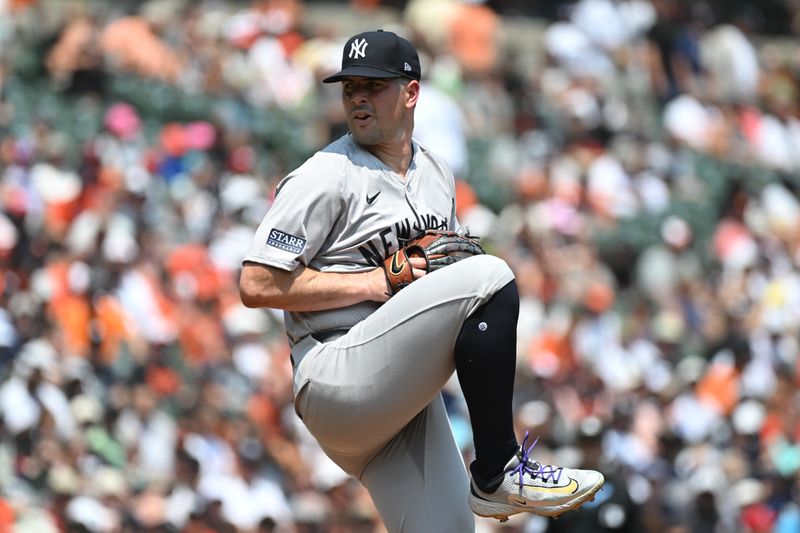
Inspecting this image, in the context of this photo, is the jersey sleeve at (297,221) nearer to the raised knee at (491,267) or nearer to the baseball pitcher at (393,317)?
the baseball pitcher at (393,317)

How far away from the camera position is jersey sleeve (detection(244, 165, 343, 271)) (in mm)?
5020

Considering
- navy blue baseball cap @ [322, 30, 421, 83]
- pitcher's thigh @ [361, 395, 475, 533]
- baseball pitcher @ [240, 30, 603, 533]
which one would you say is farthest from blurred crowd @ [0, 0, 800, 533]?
navy blue baseball cap @ [322, 30, 421, 83]

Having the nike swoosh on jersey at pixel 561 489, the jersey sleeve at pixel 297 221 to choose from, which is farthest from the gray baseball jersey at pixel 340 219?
the nike swoosh on jersey at pixel 561 489

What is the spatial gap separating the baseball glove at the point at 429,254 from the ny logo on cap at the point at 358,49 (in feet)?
2.20

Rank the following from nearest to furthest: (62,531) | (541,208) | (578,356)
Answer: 1. (62,531)
2. (578,356)
3. (541,208)

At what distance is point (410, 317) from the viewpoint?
4.91 m

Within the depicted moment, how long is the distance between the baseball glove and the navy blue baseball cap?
589mm

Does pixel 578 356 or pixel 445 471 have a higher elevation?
pixel 445 471

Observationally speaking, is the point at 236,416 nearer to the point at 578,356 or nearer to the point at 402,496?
the point at 578,356

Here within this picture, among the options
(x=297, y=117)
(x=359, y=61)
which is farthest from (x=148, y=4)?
(x=359, y=61)

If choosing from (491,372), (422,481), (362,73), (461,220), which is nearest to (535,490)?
(491,372)

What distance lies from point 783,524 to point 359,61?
613cm

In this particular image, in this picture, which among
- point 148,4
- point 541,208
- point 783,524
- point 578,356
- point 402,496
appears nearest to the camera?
point 402,496

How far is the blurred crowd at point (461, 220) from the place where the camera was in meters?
9.99
